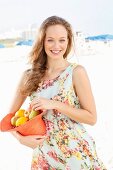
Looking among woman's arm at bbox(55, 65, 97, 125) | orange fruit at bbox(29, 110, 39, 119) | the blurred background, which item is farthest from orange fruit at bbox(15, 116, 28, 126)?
the blurred background

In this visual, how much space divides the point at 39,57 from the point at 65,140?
11.3 inches

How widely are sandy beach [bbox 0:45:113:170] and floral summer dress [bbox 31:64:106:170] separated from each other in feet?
0.93

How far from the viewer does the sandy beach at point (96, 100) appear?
2.51m

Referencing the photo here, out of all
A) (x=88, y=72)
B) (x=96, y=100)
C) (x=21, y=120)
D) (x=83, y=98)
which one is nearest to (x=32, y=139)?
(x=21, y=120)

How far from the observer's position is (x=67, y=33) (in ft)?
3.92

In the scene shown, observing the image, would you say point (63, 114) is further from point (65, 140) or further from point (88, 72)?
point (88, 72)

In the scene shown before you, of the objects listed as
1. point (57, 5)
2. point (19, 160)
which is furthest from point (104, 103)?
point (57, 5)

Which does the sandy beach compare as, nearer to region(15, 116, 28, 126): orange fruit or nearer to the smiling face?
the smiling face

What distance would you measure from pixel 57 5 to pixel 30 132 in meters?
17.5

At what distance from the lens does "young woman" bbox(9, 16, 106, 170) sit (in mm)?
1109

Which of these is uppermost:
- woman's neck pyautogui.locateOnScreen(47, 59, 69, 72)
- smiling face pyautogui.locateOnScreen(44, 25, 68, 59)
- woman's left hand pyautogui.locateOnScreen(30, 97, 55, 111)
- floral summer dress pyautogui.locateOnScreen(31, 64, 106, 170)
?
smiling face pyautogui.locateOnScreen(44, 25, 68, 59)

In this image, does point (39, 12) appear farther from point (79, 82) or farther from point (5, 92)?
point (79, 82)

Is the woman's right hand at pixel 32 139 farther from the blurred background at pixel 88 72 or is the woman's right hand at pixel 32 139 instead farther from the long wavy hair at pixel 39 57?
the blurred background at pixel 88 72

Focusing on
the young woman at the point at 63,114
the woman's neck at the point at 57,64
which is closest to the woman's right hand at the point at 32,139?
the young woman at the point at 63,114
